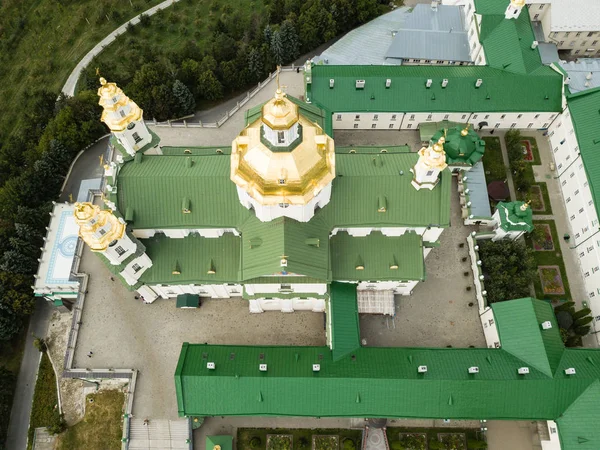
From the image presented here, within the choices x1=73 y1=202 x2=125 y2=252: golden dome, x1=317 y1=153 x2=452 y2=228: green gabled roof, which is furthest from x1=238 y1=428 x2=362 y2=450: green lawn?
x1=73 y1=202 x2=125 y2=252: golden dome

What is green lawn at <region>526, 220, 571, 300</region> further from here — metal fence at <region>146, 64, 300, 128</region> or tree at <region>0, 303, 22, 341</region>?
tree at <region>0, 303, 22, 341</region>

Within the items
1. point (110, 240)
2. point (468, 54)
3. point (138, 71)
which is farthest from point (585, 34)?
point (110, 240)

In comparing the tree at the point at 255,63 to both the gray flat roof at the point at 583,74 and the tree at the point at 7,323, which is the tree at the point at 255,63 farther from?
the tree at the point at 7,323

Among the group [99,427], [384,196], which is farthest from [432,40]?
[99,427]

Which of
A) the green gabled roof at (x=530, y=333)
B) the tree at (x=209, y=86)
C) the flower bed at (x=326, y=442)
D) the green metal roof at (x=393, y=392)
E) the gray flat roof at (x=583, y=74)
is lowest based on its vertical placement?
the flower bed at (x=326, y=442)

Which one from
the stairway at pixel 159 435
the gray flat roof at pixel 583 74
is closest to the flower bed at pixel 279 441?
the stairway at pixel 159 435

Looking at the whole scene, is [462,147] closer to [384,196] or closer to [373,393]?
[384,196]
